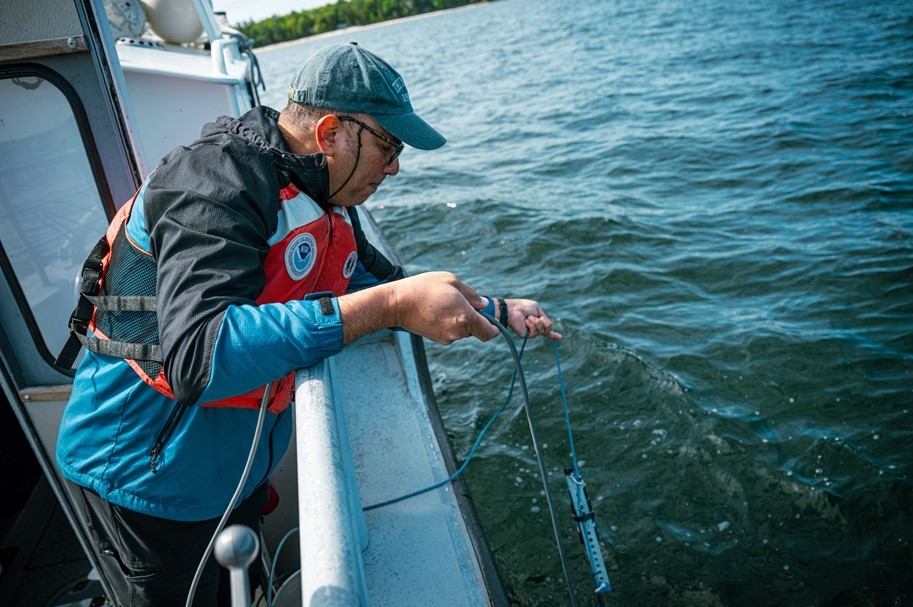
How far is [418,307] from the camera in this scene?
1719 millimetres

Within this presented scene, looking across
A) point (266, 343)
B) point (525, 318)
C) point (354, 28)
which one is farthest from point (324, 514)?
point (354, 28)

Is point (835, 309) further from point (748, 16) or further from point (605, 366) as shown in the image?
point (748, 16)

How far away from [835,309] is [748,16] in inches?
834

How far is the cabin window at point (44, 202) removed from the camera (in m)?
2.42

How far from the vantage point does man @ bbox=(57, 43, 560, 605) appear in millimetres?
1549

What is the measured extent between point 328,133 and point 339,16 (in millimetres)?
99052

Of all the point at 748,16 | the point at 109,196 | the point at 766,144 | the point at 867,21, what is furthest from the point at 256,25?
the point at 109,196

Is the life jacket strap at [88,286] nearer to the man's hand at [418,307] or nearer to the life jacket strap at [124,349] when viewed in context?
the life jacket strap at [124,349]

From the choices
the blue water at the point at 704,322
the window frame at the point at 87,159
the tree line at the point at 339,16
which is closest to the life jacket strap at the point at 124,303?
the window frame at the point at 87,159

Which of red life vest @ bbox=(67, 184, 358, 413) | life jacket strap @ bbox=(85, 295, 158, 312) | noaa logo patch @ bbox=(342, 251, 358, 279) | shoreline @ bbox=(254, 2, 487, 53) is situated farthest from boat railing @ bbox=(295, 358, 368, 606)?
shoreline @ bbox=(254, 2, 487, 53)

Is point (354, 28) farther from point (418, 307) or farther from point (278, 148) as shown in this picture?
point (418, 307)

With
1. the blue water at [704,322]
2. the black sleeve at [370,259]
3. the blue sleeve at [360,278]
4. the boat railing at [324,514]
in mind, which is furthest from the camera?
the blue water at [704,322]

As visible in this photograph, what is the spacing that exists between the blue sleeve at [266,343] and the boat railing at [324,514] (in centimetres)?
10

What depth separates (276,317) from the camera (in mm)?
1581
